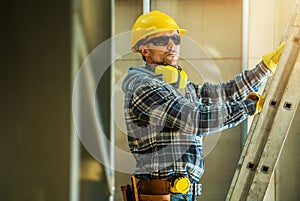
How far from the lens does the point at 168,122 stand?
246 cm

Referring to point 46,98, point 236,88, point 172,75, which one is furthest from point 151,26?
point 46,98

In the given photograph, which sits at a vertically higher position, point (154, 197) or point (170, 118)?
point (170, 118)

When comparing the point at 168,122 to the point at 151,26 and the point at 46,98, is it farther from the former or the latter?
the point at 46,98

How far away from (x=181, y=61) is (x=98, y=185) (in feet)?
5.20

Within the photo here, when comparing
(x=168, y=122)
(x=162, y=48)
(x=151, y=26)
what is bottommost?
(x=168, y=122)

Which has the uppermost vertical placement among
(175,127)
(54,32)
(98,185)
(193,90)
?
(54,32)

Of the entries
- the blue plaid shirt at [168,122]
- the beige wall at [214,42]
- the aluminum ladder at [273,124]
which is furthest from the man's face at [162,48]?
the beige wall at [214,42]

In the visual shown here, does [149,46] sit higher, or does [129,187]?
[149,46]

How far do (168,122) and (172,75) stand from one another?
25 cm

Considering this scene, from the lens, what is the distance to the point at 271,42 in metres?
4.19

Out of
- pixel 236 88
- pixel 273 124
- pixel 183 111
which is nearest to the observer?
pixel 273 124

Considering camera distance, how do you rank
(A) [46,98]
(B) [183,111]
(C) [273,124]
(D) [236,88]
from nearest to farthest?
(A) [46,98]
(C) [273,124]
(B) [183,111]
(D) [236,88]

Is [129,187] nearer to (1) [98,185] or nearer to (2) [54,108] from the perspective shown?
(1) [98,185]

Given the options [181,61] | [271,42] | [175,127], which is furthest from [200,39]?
[175,127]
